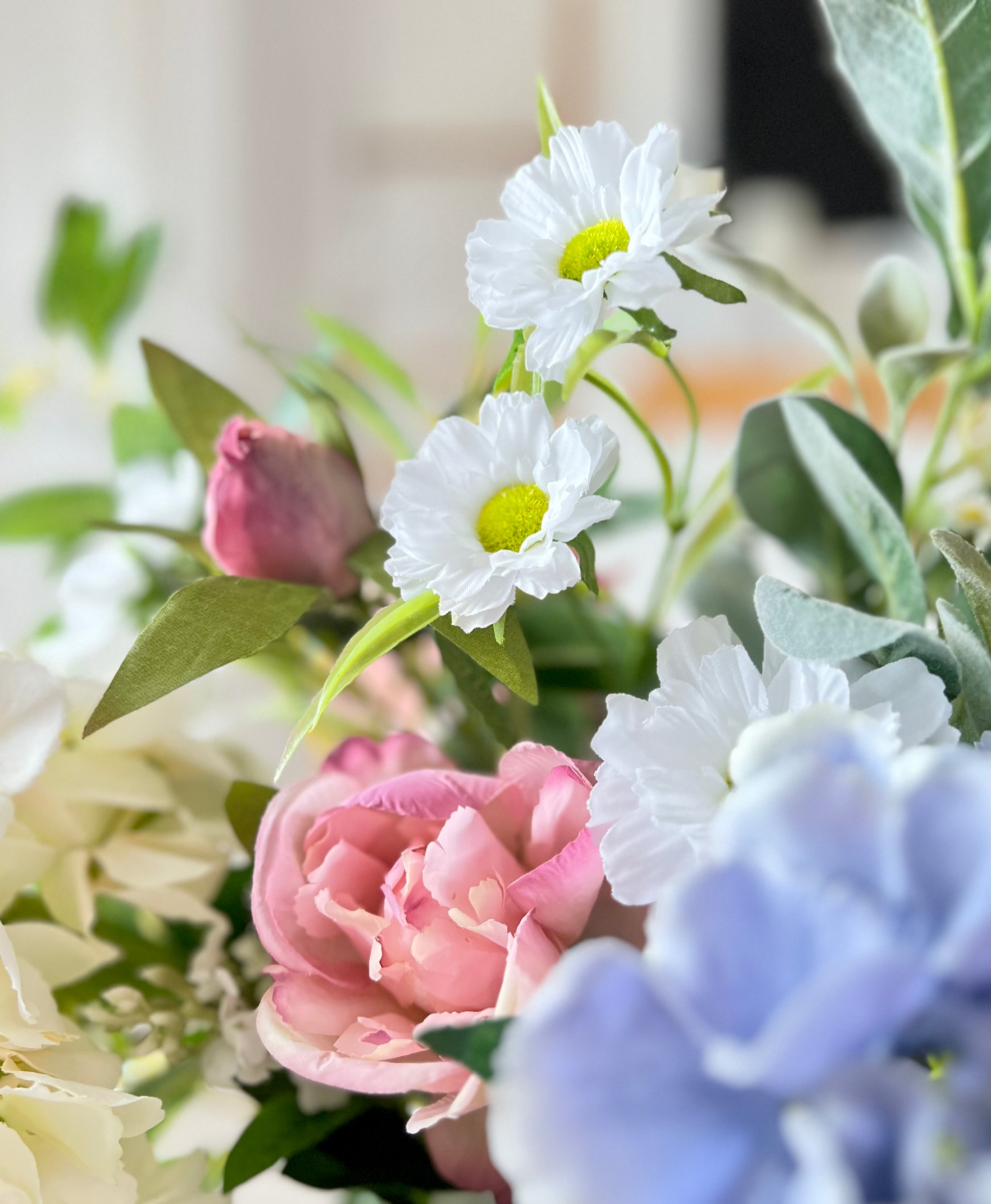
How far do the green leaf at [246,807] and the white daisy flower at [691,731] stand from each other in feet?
0.30

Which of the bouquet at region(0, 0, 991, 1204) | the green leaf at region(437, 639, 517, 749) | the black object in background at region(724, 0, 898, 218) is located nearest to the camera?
the bouquet at region(0, 0, 991, 1204)

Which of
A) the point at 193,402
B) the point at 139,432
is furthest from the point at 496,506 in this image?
the point at 139,432

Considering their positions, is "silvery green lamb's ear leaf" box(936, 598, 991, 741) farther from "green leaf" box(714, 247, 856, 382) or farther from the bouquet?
"green leaf" box(714, 247, 856, 382)

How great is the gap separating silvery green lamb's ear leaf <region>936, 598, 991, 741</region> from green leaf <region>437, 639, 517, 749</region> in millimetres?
83

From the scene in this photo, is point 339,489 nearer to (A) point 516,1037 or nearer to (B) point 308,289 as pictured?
(A) point 516,1037

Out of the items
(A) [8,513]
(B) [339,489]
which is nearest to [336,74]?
(A) [8,513]

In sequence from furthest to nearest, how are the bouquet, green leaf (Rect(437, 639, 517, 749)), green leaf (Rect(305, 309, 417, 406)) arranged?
green leaf (Rect(305, 309, 417, 406))
green leaf (Rect(437, 639, 517, 749))
the bouquet

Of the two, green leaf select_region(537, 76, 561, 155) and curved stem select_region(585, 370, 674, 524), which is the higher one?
green leaf select_region(537, 76, 561, 155)

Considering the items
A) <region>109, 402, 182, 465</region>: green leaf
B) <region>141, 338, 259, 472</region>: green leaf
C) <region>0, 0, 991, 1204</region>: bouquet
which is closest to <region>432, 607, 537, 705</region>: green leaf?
<region>0, 0, 991, 1204</region>: bouquet

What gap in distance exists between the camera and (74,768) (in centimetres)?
28

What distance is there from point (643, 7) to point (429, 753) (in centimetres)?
261

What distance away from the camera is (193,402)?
0.99 feet

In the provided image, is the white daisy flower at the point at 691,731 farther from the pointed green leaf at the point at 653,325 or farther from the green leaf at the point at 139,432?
the green leaf at the point at 139,432

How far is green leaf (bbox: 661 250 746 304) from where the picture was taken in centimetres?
21
